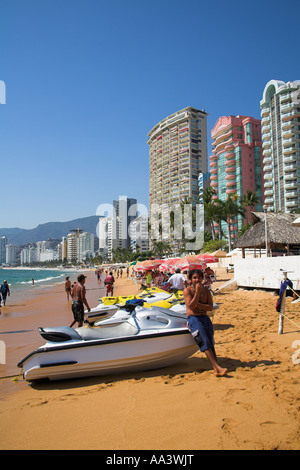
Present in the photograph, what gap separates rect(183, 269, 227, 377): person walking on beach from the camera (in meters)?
4.48

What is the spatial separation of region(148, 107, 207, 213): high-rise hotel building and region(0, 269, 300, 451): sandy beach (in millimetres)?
91180

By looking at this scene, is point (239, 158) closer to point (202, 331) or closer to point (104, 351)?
point (202, 331)

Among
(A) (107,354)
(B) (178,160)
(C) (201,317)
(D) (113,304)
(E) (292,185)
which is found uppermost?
(B) (178,160)

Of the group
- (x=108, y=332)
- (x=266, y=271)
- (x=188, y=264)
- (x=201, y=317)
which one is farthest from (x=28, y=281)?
(x=201, y=317)

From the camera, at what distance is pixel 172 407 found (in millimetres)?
3627

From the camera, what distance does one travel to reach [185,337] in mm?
4816

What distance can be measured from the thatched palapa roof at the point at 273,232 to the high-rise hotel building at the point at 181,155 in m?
74.3

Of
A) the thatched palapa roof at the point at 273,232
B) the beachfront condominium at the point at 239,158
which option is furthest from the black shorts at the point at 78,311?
the beachfront condominium at the point at 239,158

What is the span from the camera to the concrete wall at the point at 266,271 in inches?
447

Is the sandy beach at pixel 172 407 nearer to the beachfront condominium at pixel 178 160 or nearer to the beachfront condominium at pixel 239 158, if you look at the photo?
the beachfront condominium at pixel 239 158

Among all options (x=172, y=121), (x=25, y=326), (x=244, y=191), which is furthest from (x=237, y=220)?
(x=25, y=326)

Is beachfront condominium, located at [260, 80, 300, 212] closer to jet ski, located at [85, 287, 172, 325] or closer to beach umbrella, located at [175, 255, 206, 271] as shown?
beach umbrella, located at [175, 255, 206, 271]

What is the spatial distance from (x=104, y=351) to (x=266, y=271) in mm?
10217
